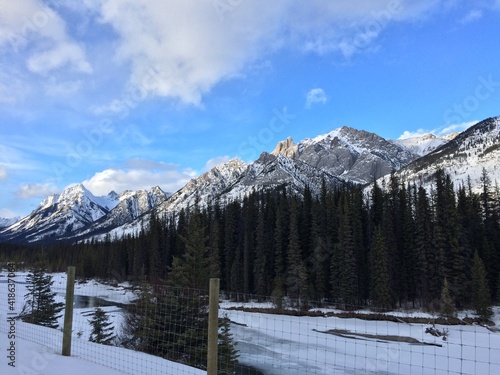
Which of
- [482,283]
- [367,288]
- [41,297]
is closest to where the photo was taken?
[41,297]

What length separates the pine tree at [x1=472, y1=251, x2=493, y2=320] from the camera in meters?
38.3

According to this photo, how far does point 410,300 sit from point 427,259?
622 centimetres

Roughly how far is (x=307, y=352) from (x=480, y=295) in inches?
989

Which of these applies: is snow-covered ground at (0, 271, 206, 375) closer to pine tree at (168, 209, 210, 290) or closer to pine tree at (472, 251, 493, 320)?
pine tree at (168, 209, 210, 290)

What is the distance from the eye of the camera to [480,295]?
39.0 meters

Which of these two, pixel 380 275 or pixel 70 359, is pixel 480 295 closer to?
pixel 380 275

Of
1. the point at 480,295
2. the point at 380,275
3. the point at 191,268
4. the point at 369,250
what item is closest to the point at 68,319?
the point at 191,268

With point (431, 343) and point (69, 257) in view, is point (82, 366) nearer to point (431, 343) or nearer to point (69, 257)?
point (431, 343)

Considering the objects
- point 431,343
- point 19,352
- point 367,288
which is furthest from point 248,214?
point 19,352

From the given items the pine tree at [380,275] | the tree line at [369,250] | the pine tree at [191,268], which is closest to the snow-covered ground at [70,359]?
the pine tree at [191,268]

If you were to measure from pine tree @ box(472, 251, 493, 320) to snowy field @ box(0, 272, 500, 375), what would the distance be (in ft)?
5.76

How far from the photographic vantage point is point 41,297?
22297mm

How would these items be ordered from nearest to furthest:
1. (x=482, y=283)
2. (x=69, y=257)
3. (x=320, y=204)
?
(x=482, y=283) < (x=320, y=204) < (x=69, y=257)

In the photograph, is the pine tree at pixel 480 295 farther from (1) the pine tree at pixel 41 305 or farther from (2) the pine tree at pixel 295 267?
(1) the pine tree at pixel 41 305
